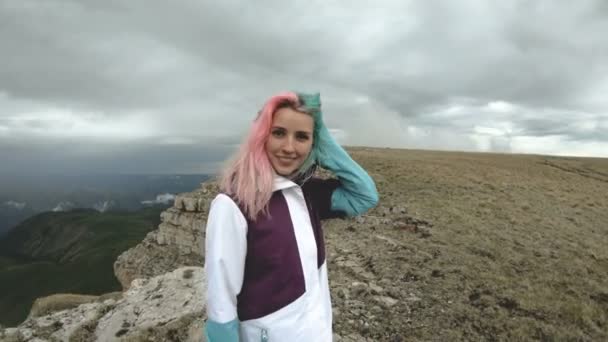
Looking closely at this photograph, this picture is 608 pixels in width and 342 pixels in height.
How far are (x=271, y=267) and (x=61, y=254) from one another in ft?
582

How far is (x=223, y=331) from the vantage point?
2.18m

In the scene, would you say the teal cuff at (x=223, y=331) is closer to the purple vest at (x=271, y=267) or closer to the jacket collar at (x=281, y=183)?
the purple vest at (x=271, y=267)

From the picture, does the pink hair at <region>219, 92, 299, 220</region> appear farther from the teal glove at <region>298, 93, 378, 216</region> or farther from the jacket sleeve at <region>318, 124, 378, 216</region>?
the jacket sleeve at <region>318, 124, 378, 216</region>

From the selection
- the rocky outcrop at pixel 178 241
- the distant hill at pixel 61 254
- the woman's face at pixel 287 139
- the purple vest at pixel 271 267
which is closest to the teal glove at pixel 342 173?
the woman's face at pixel 287 139

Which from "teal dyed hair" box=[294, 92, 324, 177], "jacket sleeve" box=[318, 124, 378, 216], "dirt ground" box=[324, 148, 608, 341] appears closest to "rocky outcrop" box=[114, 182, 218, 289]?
"dirt ground" box=[324, 148, 608, 341]

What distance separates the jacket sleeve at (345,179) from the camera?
2.81 m

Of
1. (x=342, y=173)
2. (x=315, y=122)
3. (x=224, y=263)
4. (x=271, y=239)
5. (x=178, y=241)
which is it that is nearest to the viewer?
(x=224, y=263)

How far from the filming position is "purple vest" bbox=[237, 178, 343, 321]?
89.0 inches

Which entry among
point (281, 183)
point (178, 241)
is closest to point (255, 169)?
point (281, 183)

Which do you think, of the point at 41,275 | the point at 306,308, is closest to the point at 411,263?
the point at 306,308

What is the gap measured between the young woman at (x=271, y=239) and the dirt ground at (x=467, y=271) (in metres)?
4.28

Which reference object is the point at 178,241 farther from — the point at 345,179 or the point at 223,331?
the point at 223,331

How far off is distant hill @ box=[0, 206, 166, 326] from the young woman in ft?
257

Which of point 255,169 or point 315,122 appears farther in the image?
point 315,122
